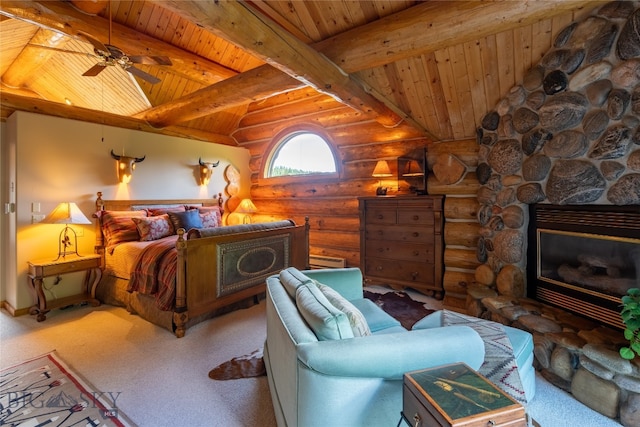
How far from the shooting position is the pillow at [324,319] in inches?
51.6

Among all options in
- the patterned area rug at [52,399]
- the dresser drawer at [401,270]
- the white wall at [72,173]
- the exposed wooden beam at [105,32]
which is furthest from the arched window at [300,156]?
the patterned area rug at [52,399]

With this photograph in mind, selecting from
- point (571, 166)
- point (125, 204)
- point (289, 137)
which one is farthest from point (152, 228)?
point (571, 166)

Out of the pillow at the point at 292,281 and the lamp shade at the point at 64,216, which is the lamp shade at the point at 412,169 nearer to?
the pillow at the point at 292,281

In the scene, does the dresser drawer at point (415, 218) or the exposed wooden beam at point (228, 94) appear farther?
the dresser drawer at point (415, 218)

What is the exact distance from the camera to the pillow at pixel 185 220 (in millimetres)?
4352

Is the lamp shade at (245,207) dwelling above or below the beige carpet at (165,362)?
above

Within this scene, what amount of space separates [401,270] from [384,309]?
745 mm

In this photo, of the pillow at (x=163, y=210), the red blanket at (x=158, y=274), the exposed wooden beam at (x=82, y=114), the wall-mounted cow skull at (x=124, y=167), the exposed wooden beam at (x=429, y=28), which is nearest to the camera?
the exposed wooden beam at (x=429, y=28)

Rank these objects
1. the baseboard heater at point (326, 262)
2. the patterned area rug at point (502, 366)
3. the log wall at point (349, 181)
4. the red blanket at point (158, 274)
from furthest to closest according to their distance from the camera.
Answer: the baseboard heater at point (326, 262), the log wall at point (349, 181), the red blanket at point (158, 274), the patterned area rug at point (502, 366)

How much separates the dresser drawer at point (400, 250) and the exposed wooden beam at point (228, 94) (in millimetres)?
2420

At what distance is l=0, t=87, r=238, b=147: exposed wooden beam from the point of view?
341 centimetres

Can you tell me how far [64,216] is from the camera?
11.1ft

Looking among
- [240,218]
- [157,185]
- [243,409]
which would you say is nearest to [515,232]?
[243,409]

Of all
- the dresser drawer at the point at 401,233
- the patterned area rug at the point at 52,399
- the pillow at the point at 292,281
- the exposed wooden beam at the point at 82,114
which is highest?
the exposed wooden beam at the point at 82,114
